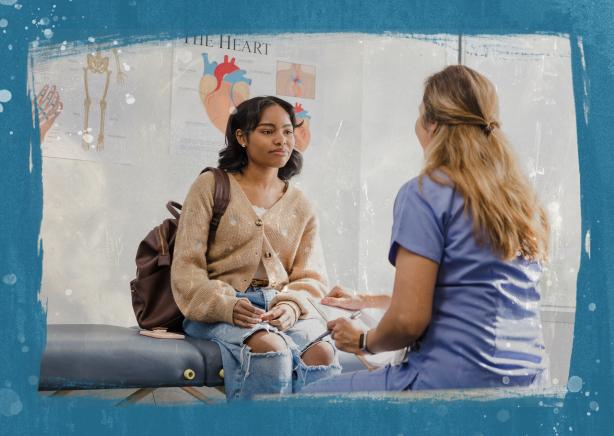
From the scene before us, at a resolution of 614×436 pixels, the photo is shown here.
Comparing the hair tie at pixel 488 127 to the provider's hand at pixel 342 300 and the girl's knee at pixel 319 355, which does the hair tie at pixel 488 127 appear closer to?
the provider's hand at pixel 342 300

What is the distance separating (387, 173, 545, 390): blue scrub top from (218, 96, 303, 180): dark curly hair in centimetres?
73

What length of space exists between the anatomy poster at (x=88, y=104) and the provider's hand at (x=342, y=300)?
2.16ft

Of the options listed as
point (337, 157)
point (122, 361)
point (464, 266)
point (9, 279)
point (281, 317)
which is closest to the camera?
point (464, 266)

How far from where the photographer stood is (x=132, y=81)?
5.91 feet

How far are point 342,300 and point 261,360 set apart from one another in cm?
26

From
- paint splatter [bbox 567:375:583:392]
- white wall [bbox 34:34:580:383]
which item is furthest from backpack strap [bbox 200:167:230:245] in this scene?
paint splatter [bbox 567:375:583:392]

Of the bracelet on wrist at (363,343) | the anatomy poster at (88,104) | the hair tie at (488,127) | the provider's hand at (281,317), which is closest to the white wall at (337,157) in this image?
the anatomy poster at (88,104)

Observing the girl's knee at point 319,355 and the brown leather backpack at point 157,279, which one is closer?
the girl's knee at point 319,355

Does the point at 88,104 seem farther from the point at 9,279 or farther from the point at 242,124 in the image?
the point at 9,279

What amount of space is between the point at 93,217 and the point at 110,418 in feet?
1.91

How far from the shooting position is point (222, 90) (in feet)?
6.27

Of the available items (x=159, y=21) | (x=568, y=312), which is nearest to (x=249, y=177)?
(x=159, y=21)

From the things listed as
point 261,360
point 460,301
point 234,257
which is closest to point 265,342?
point 261,360

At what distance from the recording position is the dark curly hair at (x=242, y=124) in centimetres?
188
